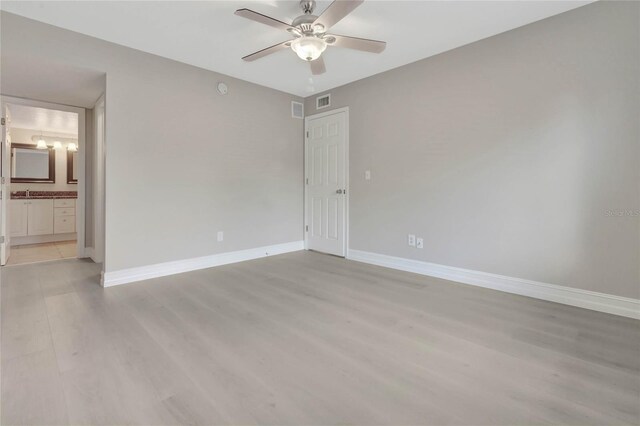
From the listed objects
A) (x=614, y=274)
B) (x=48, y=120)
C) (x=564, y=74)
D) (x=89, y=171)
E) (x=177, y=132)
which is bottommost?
(x=614, y=274)

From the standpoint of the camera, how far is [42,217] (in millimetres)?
5566

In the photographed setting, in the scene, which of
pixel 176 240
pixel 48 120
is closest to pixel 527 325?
pixel 176 240

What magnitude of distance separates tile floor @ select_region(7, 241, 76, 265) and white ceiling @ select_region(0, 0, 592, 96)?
3.19 meters

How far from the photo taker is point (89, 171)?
4395 mm

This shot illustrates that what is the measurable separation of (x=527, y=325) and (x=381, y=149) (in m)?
2.48

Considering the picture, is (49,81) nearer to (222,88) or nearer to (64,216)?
(222,88)

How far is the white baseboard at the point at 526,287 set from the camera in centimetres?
239

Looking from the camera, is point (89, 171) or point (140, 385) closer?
point (140, 385)

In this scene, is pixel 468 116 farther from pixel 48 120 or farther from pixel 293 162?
pixel 48 120

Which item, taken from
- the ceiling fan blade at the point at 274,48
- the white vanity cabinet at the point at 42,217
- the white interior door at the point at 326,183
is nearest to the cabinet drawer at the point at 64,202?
the white vanity cabinet at the point at 42,217

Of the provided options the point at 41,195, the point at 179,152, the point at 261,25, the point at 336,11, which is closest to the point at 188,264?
the point at 179,152

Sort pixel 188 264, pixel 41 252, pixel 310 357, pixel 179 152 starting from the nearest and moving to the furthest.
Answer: pixel 310 357
pixel 179 152
pixel 188 264
pixel 41 252

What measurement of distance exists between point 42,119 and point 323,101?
15.9 feet

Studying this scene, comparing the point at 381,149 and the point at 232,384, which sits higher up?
the point at 381,149
